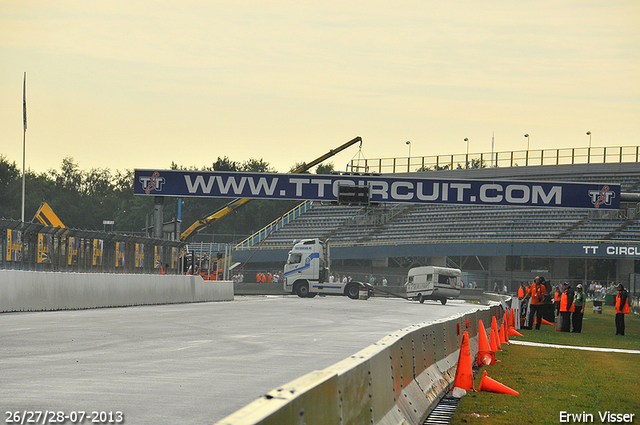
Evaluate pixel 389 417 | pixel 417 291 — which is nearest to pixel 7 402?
pixel 389 417

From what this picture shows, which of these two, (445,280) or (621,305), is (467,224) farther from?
(621,305)

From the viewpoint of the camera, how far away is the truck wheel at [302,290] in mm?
52231

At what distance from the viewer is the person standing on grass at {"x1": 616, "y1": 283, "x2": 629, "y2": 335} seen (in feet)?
77.0

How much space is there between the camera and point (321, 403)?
4.39 m

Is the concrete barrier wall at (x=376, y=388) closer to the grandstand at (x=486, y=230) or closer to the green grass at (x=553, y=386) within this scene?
the green grass at (x=553, y=386)

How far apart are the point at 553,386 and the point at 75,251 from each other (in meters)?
16.0

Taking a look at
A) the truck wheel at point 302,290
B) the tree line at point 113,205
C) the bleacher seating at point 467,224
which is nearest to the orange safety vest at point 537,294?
the truck wheel at point 302,290

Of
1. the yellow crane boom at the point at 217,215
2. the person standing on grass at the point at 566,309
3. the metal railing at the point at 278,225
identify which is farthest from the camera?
the metal railing at the point at 278,225

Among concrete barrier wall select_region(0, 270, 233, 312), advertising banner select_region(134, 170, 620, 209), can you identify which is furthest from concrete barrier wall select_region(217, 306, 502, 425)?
advertising banner select_region(134, 170, 620, 209)

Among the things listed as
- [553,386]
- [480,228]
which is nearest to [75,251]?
[553,386]

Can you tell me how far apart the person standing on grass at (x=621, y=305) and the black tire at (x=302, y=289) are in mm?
28765

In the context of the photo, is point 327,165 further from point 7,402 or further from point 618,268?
point 7,402

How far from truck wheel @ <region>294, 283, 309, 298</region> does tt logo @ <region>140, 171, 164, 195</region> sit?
44.9 ft

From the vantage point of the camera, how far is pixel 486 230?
67125 mm
